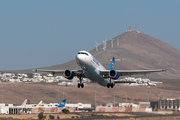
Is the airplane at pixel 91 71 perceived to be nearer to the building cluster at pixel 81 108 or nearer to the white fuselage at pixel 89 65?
the white fuselage at pixel 89 65

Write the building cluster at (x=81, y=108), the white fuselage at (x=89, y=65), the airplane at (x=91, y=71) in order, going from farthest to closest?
the building cluster at (x=81, y=108) → the airplane at (x=91, y=71) → the white fuselage at (x=89, y=65)

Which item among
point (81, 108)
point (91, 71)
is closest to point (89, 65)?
point (91, 71)

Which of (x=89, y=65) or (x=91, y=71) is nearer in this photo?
(x=89, y=65)

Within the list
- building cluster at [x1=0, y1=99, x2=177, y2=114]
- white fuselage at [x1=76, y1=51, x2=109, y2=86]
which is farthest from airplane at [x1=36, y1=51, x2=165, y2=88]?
building cluster at [x1=0, y1=99, x2=177, y2=114]

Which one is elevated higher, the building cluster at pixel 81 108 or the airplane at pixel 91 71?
the airplane at pixel 91 71

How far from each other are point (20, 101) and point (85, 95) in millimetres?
62353

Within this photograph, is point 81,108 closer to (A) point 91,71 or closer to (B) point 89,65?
(A) point 91,71

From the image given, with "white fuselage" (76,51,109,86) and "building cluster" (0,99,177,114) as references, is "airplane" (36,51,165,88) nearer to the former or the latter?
"white fuselage" (76,51,109,86)

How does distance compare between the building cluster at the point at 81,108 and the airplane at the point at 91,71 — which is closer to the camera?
the airplane at the point at 91,71

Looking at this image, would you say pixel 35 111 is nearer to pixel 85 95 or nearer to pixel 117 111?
pixel 85 95

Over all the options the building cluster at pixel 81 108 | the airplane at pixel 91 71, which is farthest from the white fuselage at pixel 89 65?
the building cluster at pixel 81 108

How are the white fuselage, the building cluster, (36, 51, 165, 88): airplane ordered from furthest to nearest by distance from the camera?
1. the building cluster
2. (36, 51, 165, 88): airplane
3. the white fuselage

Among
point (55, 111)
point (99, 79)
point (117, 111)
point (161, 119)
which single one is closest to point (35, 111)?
point (55, 111)

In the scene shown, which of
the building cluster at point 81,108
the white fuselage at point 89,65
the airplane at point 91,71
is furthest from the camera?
the building cluster at point 81,108
